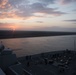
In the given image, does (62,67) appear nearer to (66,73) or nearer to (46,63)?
(66,73)

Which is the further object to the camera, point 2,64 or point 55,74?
point 55,74

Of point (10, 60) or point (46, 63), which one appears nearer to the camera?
point (10, 60)

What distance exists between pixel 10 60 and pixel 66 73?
11.7 meters

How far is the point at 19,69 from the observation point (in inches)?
974

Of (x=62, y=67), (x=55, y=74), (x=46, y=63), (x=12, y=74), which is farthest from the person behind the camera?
(x=46, y=63)

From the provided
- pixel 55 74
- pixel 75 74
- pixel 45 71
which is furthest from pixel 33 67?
pixel 75 74

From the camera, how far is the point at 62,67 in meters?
32.6

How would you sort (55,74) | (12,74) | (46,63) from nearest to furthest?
A: 1. (12,74)
2. (55,74)
3. (46,63)

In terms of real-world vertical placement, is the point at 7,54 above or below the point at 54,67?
above

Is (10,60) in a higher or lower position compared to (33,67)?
higher

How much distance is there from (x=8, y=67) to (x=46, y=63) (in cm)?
1351

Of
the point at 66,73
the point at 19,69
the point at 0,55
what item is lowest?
the point at 66,73

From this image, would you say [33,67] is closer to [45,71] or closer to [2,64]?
[45,71]

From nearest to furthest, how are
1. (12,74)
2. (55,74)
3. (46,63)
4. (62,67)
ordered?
(12,74), (55,74), (62,67), (46,63)
